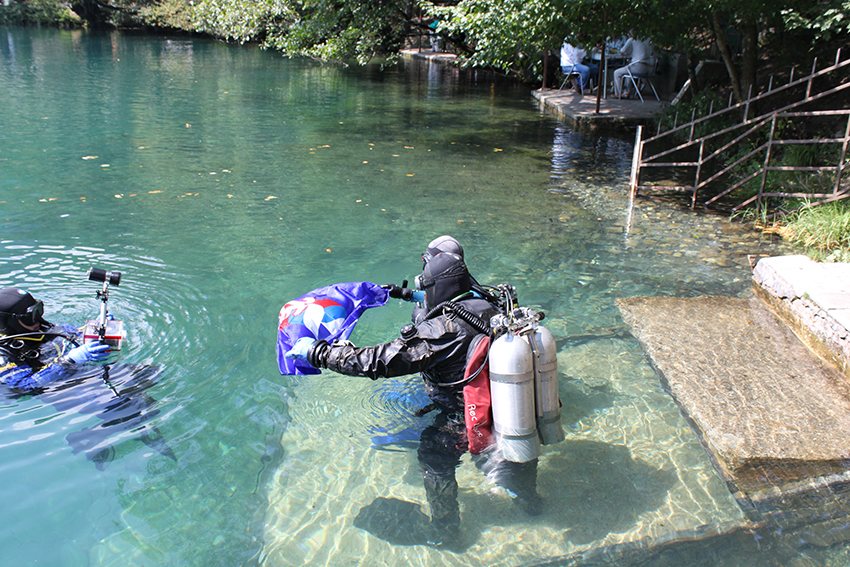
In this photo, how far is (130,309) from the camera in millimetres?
5797

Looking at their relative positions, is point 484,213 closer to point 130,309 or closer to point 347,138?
point 130,309

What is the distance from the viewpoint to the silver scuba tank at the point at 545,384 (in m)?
3.14

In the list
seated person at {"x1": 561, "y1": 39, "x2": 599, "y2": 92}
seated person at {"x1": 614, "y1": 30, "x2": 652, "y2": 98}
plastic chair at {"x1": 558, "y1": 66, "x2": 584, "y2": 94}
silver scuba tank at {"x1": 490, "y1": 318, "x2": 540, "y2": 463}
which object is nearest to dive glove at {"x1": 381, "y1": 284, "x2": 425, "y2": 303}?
silver scuba tank at {"x1": 490, "y1": 318, "x2": 540, "y2": 463}

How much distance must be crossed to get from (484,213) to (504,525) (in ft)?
19.7

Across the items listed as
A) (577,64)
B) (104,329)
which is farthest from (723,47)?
(104,329)

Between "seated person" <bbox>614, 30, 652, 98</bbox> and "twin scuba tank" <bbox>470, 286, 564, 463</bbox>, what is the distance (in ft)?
55.0

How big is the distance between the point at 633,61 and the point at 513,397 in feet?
57.2

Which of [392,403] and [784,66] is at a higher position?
[784,66]

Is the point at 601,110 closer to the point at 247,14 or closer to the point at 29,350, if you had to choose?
the point at 29,350

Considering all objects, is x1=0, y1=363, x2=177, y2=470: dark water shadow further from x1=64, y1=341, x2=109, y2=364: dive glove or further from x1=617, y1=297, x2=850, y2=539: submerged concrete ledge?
x1=617, y1=297, x2=850, y2=539: submerged concrete ledge

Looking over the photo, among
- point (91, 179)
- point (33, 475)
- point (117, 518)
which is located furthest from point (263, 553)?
point (91, 179)

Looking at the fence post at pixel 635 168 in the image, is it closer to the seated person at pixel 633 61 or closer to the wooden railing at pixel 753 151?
the wooden railing at pixel 753 151

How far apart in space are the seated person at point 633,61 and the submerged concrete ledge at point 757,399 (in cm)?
1356

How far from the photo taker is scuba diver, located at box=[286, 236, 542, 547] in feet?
10.6
